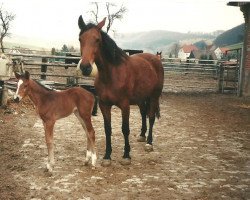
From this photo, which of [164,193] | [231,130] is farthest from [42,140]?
[231,130]

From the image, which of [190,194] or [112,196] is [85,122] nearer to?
[112,196]

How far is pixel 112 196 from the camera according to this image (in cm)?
459

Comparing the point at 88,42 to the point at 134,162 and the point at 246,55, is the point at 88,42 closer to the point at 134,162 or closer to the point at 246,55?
the point at 134,162

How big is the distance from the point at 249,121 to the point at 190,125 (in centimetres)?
219

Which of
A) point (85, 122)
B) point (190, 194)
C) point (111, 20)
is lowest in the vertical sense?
point (190, 194)

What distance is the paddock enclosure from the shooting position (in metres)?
4.79

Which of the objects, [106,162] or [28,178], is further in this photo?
[106,162]

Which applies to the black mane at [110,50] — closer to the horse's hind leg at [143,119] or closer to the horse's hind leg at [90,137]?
the horse's hind leg at [90,137]

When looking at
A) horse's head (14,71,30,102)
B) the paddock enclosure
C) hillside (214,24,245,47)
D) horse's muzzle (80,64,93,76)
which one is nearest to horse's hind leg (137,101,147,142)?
the paddock enclosure

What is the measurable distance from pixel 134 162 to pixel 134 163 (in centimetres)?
6

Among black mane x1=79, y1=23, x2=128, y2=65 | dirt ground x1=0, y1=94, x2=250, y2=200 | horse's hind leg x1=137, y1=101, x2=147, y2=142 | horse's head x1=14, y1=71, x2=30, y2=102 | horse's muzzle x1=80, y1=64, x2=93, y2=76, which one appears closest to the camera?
dirt ground x1=0, y1=94, x2=250, y2=200

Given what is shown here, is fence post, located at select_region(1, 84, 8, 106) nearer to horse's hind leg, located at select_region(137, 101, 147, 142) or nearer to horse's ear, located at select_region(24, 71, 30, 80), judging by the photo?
horse's hind leg, located at select_region(137, 101, 147, 142)

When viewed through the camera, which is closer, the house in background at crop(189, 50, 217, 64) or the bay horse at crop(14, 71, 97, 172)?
the bay horse at crop(14, 71, 97, 172)

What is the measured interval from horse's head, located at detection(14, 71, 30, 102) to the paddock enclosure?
1.28 meters
